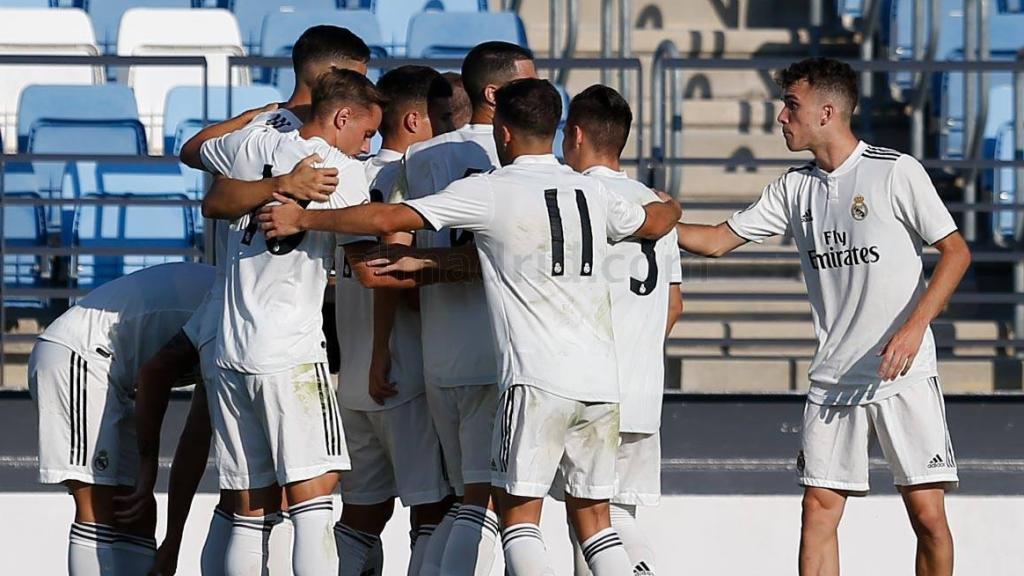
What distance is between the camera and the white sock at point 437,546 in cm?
483

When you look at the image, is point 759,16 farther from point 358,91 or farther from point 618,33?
point 358,91

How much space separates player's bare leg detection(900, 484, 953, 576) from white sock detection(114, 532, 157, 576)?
257cm

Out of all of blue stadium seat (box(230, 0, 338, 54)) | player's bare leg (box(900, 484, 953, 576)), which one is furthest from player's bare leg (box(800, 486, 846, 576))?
blue stadium seat (box(230, 0, 338, 54))

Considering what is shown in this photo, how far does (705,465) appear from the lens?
602cm

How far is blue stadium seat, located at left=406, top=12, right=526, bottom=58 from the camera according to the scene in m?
8.32

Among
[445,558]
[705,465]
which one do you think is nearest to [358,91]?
[445,558]

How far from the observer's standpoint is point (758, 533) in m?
5.96

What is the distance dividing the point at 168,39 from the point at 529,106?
4674 mm

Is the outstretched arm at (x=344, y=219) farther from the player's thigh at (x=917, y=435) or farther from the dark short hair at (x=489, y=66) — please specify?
the player's thigh at (x=917, y=435)

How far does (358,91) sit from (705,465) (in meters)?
2.31

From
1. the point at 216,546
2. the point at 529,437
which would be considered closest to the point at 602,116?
the point at 529,437

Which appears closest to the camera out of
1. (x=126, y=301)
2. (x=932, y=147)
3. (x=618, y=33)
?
(x=126, y=301)

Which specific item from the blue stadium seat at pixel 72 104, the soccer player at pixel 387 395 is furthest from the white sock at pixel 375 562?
the blue stadium seat at pixel 72 104

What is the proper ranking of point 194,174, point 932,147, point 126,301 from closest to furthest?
point 126,301 → point 194,174 → point 932,147
